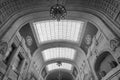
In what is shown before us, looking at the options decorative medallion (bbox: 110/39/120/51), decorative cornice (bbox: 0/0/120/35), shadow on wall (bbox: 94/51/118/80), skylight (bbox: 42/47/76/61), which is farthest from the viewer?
skylight (bbox: 42/47/76/61)

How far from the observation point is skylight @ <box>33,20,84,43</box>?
11.1 metres

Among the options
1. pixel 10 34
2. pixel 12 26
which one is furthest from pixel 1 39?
pixel 12 26

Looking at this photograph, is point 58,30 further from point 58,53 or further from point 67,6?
point 58,53

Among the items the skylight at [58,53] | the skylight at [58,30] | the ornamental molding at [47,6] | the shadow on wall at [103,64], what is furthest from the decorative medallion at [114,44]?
the skylight at [58,53]

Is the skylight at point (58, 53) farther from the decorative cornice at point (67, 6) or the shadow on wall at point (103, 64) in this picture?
the decorative cornice at point (67, 6)

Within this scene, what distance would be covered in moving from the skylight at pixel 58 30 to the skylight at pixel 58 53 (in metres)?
3.41

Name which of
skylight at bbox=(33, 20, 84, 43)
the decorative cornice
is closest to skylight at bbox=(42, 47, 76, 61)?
skylight at bbox=(33, 20, 84, 43)

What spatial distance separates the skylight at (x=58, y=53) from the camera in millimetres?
15900

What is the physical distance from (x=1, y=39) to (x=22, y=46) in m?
3.19

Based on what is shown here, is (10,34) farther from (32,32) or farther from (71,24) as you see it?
(71,24)

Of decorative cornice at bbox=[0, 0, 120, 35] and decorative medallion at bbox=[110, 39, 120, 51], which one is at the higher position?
decorative cornice at bbox=[0, 0, 120, 35]

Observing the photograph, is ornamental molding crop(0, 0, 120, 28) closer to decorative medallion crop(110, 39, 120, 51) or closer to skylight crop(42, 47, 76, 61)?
decorative medallion crop(110, 39, 120, 51)

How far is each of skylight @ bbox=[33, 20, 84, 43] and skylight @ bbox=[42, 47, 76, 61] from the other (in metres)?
3.41

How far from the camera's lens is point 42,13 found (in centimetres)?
826
